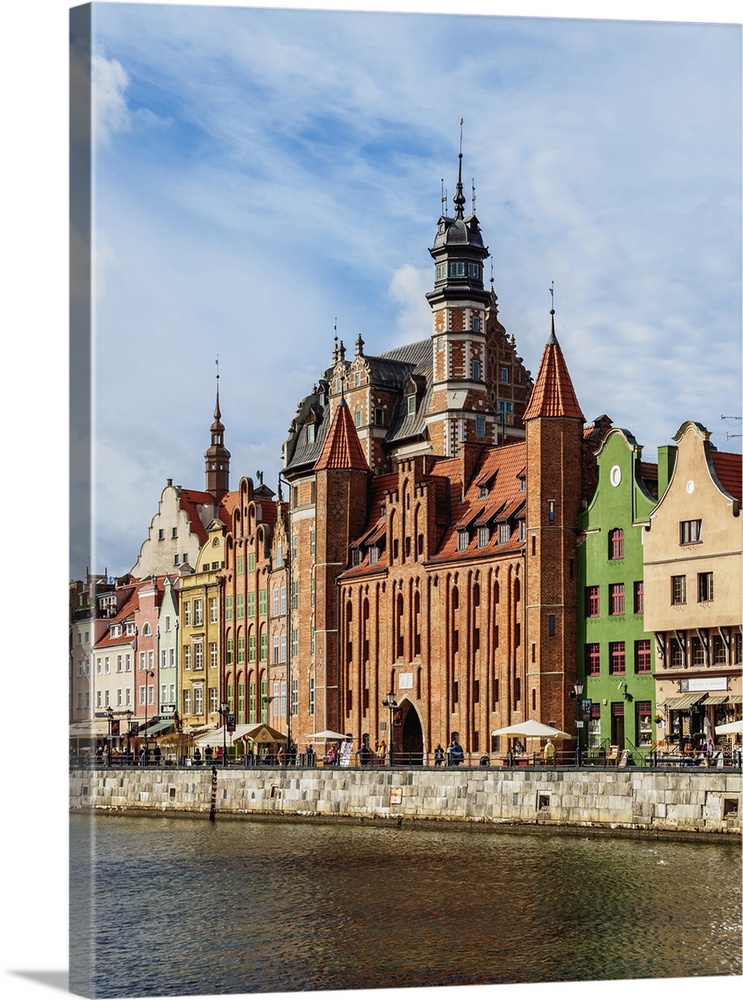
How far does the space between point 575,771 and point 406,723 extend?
1083 inches

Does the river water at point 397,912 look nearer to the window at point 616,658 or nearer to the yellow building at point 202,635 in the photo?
the window at point 616,658

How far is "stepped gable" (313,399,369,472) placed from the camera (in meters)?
83.8

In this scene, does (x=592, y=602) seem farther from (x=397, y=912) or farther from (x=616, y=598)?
(x=397, y=912)

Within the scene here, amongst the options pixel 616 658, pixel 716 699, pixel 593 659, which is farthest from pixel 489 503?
pixel 716 699

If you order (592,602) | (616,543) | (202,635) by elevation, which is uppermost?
(616,543)

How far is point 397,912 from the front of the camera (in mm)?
33844

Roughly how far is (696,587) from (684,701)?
155 inches

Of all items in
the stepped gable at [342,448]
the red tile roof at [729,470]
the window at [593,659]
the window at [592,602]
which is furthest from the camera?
the stepped gable at [342,448]

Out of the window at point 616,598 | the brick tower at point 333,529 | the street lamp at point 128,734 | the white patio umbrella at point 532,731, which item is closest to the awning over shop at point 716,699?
the white patio umbrella at point 532,731

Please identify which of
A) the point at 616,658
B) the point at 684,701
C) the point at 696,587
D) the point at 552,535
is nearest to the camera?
the point at 696,587

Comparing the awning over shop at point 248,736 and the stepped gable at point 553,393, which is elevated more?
the stepped gable at point 553,393

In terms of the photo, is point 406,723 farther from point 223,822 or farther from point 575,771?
point 575,771

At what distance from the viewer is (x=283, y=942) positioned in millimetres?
29656

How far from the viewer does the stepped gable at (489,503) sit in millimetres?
72000
